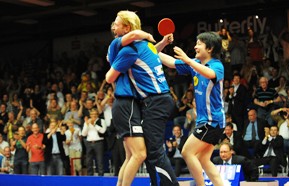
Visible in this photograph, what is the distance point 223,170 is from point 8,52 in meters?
16.2

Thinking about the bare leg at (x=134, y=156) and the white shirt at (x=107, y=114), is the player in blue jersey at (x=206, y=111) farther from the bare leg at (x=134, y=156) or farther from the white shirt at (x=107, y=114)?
the white shirt at (x=107, y=114)

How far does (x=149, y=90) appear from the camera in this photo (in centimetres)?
554

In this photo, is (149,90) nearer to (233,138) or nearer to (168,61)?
(168,61)

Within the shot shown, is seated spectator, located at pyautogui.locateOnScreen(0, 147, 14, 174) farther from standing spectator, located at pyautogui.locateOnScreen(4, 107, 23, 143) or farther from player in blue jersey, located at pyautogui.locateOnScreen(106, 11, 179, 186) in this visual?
player in blue jersey, located at pyautogui.locateOnScreen(106, 11, 179, 186)

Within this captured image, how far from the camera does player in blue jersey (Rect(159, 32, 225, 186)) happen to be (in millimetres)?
5785

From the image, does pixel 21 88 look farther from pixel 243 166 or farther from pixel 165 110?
pixel 165 110

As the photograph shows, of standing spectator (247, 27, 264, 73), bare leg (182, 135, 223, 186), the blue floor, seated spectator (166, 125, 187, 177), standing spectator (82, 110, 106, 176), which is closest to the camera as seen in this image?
bare leg (182, 135, 223, 186)

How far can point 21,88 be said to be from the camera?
728 inches

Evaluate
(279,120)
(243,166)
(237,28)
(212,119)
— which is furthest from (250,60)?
(212,119)

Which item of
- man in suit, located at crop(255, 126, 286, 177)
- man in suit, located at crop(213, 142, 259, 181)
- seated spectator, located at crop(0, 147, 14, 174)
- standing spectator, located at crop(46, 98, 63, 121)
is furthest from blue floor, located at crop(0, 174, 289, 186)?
standing spectator, located at crop(46, 98, 63, 121)

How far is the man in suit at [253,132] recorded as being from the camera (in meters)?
12.1

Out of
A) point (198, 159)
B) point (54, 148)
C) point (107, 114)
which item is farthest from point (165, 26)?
point (54, 148)

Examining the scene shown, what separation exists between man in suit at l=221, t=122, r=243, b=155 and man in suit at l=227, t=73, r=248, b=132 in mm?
860

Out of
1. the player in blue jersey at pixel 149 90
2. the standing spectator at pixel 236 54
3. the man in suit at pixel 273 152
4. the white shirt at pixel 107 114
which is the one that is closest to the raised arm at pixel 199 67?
the player in blue jersey at pixel 149 90
